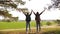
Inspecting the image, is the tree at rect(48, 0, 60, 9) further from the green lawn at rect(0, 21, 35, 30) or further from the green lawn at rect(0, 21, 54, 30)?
the green lawn at rect(0, 21, 35, 30)

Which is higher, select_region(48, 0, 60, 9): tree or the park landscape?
select_region(48, 0, 60, 9): tree

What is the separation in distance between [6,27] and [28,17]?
0.46 m

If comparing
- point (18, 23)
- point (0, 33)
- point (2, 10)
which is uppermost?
point (2, 10)

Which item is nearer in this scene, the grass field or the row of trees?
the grass field

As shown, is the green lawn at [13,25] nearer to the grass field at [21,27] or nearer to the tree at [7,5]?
the grass field at [21,27]

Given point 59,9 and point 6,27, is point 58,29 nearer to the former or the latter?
point 59,9

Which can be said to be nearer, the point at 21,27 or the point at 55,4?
the point at 21,27

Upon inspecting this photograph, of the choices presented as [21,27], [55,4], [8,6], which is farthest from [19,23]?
[55,4]

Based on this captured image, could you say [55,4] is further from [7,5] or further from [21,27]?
[7,5]

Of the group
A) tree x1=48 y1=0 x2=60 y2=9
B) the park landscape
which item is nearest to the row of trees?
the park landscape

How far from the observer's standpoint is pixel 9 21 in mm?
3148

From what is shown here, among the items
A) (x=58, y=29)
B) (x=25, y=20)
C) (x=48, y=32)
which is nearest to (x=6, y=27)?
(x=25, y=20)

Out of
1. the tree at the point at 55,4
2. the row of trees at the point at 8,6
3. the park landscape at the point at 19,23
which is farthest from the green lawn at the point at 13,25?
the tree at the point at 55,4

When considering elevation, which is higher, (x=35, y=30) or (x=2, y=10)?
(x=2, y=10)
